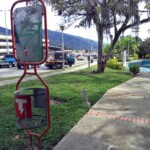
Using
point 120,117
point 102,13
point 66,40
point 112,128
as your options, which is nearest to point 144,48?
point 66,40

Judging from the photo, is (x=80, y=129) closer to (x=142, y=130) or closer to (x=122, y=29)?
(x=142, y=130)

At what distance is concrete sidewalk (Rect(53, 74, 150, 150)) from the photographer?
4145 millimetres

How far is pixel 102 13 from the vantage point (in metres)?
15.5

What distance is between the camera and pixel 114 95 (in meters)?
8.49

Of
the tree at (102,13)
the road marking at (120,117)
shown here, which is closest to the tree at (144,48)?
the tree at (102,13)

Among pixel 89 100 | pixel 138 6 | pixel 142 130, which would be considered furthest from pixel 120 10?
pixel 142 130

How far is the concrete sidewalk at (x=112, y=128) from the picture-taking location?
4145mm

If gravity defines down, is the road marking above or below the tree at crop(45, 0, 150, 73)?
below

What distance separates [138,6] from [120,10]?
3.92 ft

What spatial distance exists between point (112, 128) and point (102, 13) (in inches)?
458

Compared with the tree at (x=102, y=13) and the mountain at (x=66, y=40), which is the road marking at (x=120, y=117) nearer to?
the mountain at (x=66, y=40)

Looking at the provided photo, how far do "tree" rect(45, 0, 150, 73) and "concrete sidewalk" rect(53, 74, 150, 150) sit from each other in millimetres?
8904

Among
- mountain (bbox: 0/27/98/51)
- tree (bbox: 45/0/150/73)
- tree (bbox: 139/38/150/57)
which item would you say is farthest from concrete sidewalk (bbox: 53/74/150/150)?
tree (bbox: 139/38/150/57)

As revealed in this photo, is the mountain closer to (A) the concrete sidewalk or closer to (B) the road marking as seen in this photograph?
(B) the road marking
